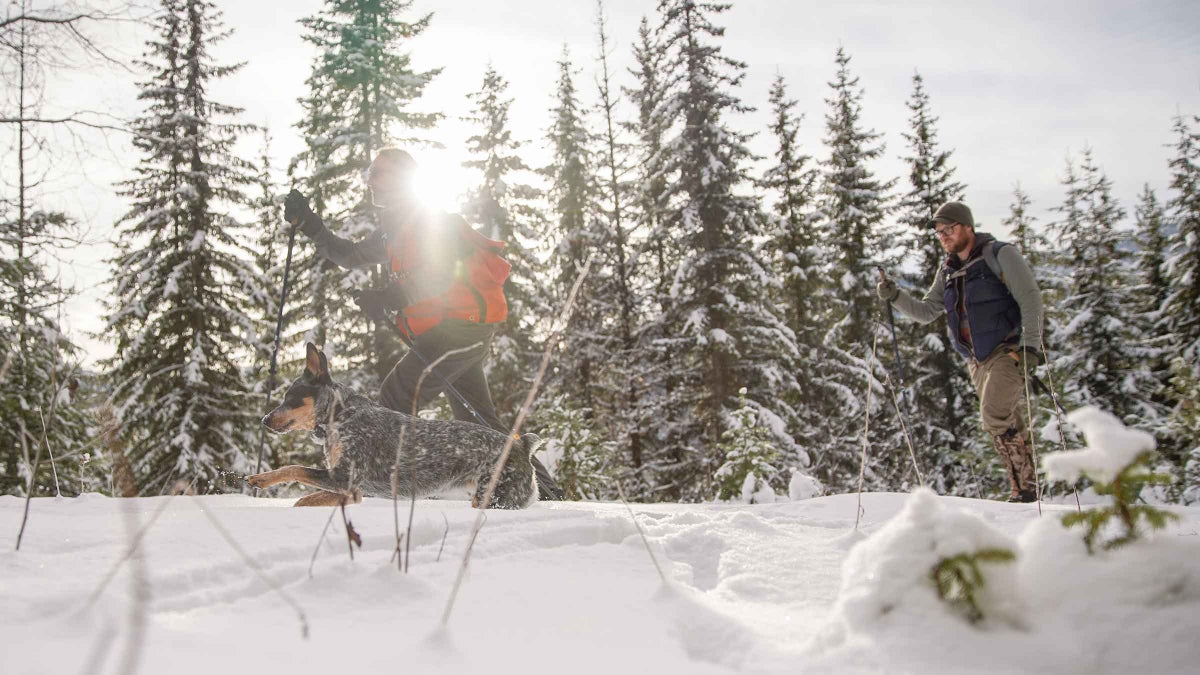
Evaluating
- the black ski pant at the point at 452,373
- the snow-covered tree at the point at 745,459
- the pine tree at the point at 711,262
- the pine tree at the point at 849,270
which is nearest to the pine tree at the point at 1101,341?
the pine tree at the point at 849,270

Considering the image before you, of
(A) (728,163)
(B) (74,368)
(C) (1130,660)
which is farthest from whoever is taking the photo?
(A) (728,163)

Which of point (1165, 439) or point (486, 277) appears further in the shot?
point (1165, 439)

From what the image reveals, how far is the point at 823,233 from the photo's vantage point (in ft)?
74.1

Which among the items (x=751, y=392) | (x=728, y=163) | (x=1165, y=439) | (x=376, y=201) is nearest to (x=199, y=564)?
(x=376, y=201)

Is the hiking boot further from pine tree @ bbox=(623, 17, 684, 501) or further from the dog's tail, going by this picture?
pine tree @ bbox=(623, 17, 684, 501)

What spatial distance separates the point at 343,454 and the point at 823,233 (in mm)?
21264

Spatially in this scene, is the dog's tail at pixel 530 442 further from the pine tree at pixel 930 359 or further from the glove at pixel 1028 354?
the pine tree at pixel 930 359

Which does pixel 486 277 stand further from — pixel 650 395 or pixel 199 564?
pixel 650 395

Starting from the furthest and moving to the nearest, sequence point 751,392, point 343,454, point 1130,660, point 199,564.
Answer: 1. point 751,392
2. point 343,454
3. point 199,564
4. point 1130,660

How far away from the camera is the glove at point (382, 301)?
5492 millimetres

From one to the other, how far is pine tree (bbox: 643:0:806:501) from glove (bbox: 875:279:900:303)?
11356mm

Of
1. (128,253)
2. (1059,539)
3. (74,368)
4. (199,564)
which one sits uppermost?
(128,253)

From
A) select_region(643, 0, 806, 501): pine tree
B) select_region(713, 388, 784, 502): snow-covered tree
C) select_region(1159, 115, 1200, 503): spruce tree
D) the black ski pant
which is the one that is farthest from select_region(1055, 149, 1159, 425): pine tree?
the black ski pant

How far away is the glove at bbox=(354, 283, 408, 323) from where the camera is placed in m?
5.49
